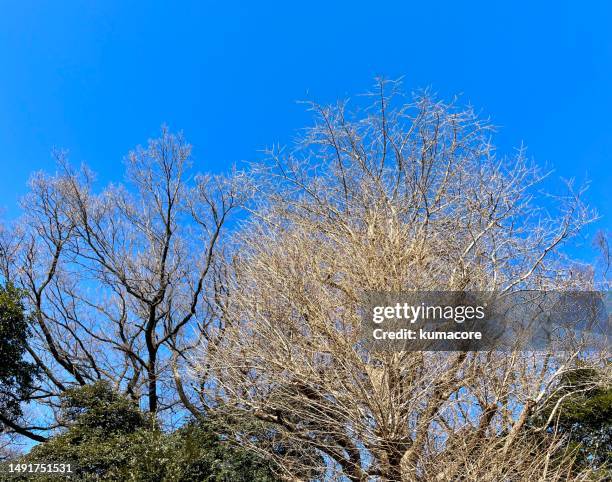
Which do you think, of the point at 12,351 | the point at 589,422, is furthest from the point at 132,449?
the point at 589,422

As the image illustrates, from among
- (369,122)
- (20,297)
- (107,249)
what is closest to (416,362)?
(369,122)

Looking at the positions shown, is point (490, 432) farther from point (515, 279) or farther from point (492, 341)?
point (515, 279)

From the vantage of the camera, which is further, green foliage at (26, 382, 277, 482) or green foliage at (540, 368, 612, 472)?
green foliage at (540, 368, 612, 472)

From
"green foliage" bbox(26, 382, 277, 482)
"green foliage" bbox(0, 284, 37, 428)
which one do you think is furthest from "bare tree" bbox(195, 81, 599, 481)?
"green foliage" bbox(0, 284, 37, 428)

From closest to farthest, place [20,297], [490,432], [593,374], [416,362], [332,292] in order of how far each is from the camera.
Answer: [416,362], [490,432], [332,292], [593,374], [20,297]

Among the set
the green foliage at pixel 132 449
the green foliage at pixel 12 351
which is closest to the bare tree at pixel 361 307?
the green foliage at pixel 132 449

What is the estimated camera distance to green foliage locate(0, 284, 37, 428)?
8.15 meters

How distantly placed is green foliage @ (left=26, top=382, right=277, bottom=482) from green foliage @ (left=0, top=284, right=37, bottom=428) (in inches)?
46.4

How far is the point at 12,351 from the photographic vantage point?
27.5 feet

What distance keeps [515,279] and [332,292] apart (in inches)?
94.0

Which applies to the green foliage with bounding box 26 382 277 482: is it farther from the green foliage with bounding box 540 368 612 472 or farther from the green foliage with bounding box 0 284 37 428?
the green foliage with bounding box 540 368 612 472

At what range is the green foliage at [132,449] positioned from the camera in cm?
643

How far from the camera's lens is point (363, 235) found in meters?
6.23

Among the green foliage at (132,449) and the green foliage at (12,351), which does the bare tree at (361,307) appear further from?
the green foliage at (12,351)
